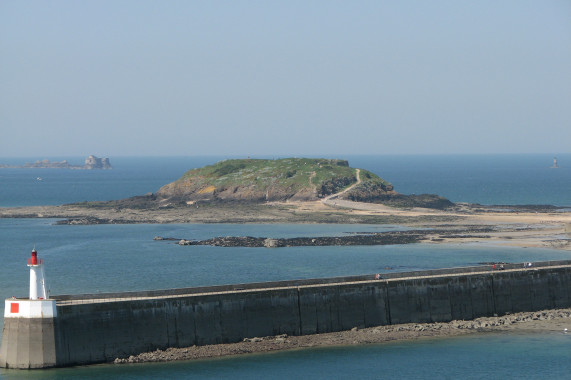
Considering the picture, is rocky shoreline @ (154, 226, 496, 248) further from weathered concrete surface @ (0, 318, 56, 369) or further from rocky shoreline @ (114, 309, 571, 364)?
weathered concrete surface @ (0, 318, 56, 369)

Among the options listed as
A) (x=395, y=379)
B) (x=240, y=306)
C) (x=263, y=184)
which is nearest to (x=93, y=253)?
(x=240, y=306)

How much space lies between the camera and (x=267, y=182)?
132500 mm

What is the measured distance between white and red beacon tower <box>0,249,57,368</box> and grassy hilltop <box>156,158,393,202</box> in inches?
3634

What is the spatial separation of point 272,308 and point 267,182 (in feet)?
300

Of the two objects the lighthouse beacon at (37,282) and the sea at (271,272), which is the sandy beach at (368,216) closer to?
the sea at (271,272)

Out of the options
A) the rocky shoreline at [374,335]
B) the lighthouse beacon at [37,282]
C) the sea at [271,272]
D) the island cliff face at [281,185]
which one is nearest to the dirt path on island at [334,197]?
the island cliff face at [281,185]

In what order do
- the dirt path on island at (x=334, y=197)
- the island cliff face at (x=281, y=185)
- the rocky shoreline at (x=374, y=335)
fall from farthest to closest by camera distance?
the island cliff face at (x=281, y=185) → the dirt path on island at (x=334, y=197) → the rocky shoreline at (x=374, y=335)

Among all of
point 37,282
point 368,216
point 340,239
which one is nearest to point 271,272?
point 340,239

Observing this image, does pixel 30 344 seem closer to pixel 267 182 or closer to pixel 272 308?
pixel 272 308

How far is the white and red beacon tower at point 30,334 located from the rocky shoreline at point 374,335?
10.2 feet

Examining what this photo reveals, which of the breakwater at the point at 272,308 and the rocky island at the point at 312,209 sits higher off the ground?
the rocky island at the point at 312,209

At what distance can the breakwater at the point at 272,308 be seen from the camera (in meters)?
36.7

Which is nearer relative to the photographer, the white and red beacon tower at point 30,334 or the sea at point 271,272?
the white and red beacon tower at point 30,334

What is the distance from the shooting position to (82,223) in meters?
107
